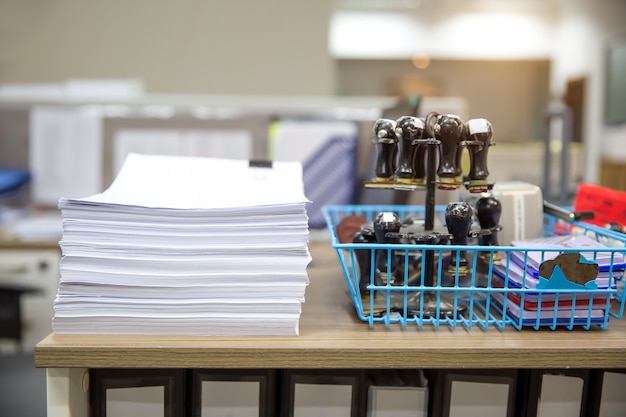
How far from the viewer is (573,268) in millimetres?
632

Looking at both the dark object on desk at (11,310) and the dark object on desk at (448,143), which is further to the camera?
the dark object on desk at (11,310)

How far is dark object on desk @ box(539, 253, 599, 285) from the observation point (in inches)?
24.8

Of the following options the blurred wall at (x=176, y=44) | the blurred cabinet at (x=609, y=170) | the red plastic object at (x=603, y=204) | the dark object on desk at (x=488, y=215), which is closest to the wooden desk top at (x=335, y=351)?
the dark object on desk at (x=488, y=215)

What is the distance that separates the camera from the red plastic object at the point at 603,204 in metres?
0.88

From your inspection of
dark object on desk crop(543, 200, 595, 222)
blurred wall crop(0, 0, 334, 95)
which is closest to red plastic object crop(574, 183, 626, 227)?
dark object on desk crop(543, 200, 595, 222)

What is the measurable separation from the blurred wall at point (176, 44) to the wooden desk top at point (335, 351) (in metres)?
3.33

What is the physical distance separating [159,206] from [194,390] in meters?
0.21

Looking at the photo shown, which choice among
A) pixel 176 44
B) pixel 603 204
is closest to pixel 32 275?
pixel 603 204

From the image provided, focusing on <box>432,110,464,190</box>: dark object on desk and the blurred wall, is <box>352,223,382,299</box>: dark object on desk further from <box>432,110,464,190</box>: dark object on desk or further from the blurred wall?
the blurred wall

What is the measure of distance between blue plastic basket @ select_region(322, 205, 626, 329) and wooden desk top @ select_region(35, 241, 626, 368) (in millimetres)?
34

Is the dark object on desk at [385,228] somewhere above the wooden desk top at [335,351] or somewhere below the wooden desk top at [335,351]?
above

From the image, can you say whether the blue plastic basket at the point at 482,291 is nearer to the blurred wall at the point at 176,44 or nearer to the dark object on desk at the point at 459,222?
the dark object on desk at the point at 459,222

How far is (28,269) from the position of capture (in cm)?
174

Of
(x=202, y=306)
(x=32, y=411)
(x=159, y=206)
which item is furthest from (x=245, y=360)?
(x=32, y=411)
